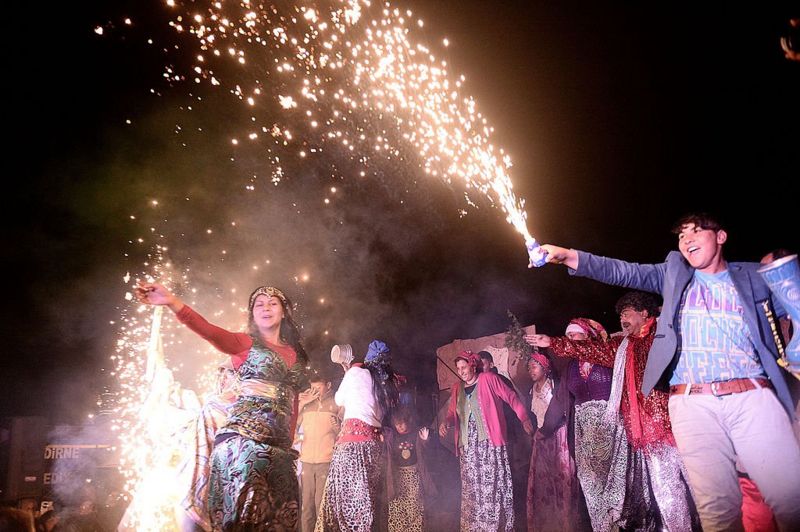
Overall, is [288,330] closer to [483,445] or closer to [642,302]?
[483,445]

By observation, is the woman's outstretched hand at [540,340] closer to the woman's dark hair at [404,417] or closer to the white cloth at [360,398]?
the white cloth at [360,398]

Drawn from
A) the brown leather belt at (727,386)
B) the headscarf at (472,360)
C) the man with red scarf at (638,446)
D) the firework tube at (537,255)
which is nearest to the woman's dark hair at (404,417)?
the headscarf at (472,360)

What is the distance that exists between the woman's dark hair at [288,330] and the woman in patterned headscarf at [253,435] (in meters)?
0.08

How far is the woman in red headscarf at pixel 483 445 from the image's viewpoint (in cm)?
650

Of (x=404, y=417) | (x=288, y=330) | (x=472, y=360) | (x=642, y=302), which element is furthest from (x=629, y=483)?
(x=288, y=330)

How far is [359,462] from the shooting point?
18.9ft

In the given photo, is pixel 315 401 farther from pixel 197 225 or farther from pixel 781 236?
pixel 781 236

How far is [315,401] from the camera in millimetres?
8008

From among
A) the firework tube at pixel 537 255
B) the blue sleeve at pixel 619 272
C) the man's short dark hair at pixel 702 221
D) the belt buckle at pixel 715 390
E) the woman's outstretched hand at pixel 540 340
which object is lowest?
the belt buckle at pixel 715 390

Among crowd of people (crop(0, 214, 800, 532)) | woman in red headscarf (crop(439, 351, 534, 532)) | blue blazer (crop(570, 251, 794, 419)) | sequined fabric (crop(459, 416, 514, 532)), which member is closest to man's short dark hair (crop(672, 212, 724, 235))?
crowd of people (crop(0, 214, 800, 532))

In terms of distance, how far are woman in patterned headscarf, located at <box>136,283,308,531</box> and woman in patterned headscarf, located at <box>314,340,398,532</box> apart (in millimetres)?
1871

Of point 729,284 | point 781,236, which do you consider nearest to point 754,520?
point 729,284

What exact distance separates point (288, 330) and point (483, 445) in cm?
365

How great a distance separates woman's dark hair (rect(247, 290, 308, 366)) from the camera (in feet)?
14.3
